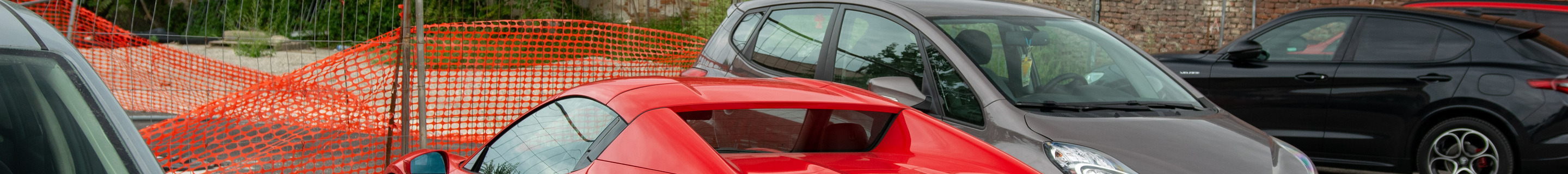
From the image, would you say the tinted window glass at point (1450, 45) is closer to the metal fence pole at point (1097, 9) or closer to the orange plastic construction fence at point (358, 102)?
the orange plastic construction fence at point (358, 102)

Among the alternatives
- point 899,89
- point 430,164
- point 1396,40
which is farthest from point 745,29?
point 1396,40

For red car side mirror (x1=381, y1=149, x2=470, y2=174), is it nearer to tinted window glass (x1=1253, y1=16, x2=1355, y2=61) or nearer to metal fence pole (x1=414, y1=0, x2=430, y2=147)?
metal fence pole (x1=414, y1=0, x2=430, y2=147)

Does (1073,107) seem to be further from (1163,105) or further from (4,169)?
(4,169)

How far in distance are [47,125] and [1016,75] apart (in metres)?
2.98

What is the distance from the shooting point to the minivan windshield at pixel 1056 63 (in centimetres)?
377

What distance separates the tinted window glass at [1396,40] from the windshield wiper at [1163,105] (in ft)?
7.15

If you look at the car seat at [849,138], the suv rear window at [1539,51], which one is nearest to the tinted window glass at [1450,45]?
the suv rear window at [1539,51]

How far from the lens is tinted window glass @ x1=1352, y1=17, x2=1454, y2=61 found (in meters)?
5.27

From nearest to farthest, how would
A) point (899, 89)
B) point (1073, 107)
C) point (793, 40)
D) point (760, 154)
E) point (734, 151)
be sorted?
point (760, 154), point (734, 151), point (1073, 107), point (899, 89), point (793, 40)

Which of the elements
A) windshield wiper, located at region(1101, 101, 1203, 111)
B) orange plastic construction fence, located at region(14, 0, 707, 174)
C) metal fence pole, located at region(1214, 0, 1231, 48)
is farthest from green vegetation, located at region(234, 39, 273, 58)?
metal fence pole, located at region(1214, 0, 1231, 48)

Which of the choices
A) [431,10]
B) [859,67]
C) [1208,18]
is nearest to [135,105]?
[431,10]

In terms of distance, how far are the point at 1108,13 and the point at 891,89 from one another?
32.7ft

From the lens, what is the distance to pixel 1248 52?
225 inches

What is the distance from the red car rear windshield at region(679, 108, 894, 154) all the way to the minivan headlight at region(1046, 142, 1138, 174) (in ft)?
1.69
